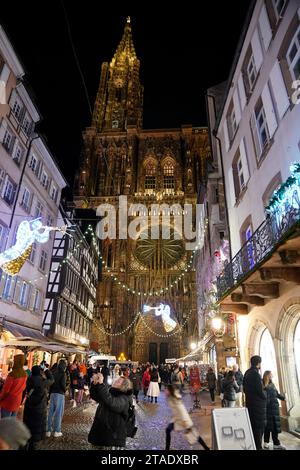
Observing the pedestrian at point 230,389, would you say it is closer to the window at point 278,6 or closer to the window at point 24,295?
the window at point 278,6

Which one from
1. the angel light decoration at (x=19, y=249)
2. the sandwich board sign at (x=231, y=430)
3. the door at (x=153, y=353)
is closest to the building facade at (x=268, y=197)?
the sandwich board sign at (x=231, y=430)

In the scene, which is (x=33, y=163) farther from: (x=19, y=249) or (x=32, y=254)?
(x=19, y=249)

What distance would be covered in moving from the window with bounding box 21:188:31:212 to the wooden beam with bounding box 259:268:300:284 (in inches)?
604

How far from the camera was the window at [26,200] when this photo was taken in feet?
62.0

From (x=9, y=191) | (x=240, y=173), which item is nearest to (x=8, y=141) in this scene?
(x=9, y=191)

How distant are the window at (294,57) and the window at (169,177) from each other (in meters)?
43.3

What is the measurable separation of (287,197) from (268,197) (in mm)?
3407

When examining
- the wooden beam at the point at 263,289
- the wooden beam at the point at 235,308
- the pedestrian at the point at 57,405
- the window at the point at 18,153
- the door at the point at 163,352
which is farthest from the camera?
the door at the point at 163,352

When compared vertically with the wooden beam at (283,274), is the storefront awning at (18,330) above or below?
above

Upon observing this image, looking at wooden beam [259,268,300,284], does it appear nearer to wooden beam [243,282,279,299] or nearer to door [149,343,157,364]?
wooden beam [243,282,279,299]

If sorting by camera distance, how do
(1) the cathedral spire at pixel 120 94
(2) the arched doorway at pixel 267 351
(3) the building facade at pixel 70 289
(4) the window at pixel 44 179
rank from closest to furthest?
(2) the arched doorway at pixel 267 351 < (4) the window at pixel 44 179 < (3) the building facade at pixel 70 289 < (1) the cathedral spire at pixel 120 94

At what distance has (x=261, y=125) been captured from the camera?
1139 centimetres

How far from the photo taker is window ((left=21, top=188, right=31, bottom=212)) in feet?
62.0
